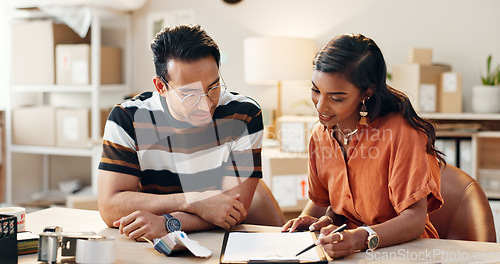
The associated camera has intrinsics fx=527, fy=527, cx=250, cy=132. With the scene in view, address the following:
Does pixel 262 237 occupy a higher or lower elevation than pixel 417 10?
lower

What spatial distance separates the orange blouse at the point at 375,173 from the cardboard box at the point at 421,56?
175cm

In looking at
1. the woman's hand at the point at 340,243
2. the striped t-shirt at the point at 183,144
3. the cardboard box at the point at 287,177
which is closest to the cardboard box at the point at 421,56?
the cardboard box at the point at 287,177

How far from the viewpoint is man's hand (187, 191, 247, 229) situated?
54.9 inches

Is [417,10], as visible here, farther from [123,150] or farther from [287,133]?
[123,150]

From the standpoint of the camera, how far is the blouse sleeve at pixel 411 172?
130 cm

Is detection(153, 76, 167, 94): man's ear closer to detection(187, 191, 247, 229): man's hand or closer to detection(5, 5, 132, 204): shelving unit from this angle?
detection(187, 191, 247, 229): man's hand

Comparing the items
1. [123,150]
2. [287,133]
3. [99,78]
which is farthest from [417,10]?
[123,150]

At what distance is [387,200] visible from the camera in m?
1.41

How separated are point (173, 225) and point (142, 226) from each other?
8 centimetres

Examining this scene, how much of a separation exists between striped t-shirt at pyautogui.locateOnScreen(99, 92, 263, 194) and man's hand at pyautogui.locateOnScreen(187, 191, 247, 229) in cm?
14

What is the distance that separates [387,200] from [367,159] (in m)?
0.12

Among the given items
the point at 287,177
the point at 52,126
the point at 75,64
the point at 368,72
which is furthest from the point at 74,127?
the point at 368,72

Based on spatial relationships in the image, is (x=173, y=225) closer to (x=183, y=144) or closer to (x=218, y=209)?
(x=218, y=209)

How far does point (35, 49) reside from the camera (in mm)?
3768
